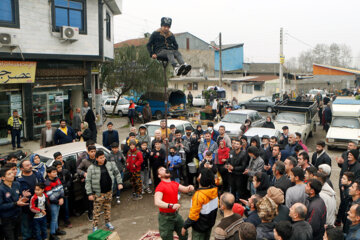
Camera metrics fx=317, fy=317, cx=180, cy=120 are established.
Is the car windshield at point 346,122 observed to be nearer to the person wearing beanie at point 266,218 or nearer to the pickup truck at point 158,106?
the pickup truck at point 158,106

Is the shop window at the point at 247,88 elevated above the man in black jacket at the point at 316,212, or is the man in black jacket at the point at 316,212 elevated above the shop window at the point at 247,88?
the shop window at the point at 247,88

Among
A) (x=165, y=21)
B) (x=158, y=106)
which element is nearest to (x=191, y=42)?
(x=158, y=106)

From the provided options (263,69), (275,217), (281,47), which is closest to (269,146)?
(275,217)

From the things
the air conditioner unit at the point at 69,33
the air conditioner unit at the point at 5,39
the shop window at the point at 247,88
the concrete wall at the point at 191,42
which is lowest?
the shop window at the point at 247,88

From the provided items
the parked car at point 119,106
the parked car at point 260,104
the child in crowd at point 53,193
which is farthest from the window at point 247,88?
the child in crowd at point 53,193

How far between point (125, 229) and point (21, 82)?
975cm

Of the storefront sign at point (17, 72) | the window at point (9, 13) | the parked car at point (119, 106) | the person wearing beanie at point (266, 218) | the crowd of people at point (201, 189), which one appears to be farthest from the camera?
the parked car at point (119, 106)

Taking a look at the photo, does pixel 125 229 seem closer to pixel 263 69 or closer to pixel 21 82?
pixel 21 82

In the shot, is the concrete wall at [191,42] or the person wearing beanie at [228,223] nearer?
the person wearing beanie at [228,223]

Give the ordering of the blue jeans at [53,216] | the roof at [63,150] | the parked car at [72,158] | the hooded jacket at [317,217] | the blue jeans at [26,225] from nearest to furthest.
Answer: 1. the hooded jacket at [317,217]
2. the blue jeans at [26,225]
3. the blue jeans at [53,216]
4. the parked car at [72,158]
5. the roof at [63,150]

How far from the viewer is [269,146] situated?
898 centimetres

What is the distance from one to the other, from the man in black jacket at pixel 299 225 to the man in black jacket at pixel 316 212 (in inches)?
24.7

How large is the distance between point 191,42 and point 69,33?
151ft

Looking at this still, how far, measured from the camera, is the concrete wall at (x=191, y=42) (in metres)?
58.3
